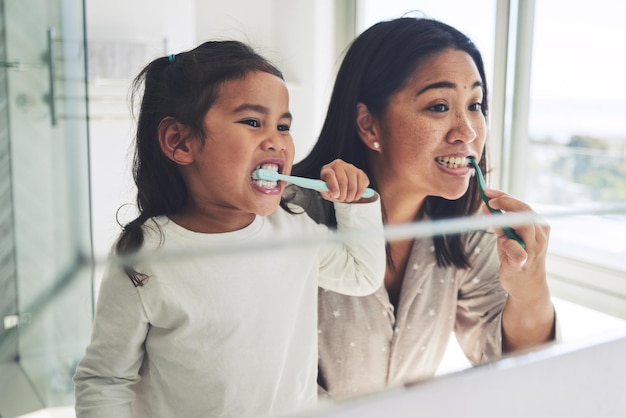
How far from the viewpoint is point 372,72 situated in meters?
0.62

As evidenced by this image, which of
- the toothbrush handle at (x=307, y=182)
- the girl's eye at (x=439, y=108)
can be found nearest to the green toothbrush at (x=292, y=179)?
the toothbrush handle at (x=307, y=182)

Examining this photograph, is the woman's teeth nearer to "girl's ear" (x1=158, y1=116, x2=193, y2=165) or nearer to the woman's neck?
the woman's neck

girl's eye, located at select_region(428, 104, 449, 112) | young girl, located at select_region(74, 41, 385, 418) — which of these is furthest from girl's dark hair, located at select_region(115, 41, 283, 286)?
girl's eye, located at select_region(428, 104, 449, 112)

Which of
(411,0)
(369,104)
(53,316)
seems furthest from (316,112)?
(53,316)

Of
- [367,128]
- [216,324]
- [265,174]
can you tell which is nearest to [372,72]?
[367,128]

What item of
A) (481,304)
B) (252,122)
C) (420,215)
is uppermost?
(252,122)

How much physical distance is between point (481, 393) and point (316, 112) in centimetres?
40

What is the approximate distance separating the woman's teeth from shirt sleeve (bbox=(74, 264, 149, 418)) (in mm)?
344

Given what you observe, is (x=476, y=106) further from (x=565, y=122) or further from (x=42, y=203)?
(x=42, y=203)

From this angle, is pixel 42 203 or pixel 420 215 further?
pixel 420 215

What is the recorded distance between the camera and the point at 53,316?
496 millimetres

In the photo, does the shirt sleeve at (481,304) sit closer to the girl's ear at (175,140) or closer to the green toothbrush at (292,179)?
the green toothbrush at (292,179)

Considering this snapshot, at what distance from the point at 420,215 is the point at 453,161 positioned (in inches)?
2.7

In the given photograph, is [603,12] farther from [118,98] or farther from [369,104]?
[118,98]
